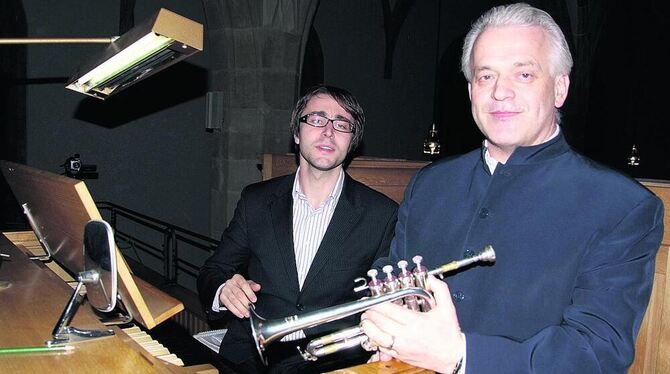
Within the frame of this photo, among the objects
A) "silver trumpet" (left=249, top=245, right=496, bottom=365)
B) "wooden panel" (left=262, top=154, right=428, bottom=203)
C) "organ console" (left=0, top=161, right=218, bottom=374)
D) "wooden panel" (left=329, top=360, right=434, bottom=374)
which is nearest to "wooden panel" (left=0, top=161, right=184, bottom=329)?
"organ console" (left=0, top=161, right=218, bottom=374)

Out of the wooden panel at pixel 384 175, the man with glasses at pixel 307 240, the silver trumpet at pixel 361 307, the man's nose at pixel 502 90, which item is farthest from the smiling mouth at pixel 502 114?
the wooden panel at pixel 384 175

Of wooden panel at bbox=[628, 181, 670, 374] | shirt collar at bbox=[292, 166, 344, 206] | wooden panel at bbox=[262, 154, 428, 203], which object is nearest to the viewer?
wooden panel at bbox=[628, 181, 670, 374]

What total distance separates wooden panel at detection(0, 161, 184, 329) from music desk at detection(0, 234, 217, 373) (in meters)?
0.12

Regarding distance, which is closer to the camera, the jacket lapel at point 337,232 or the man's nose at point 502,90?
the man's nose at point 502,90

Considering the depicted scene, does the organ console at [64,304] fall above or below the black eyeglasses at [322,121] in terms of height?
below

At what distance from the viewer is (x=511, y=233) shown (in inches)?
77.3

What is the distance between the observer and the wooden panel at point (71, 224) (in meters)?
1.86

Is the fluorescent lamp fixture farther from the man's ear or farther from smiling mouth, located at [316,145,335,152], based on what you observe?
the man's ear

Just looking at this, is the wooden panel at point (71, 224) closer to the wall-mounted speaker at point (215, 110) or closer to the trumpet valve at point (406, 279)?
the trumpet valve at point (406, 279)

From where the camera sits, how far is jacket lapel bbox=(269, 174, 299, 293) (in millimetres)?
3117

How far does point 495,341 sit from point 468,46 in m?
1.14

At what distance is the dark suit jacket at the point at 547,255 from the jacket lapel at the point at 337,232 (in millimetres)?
851

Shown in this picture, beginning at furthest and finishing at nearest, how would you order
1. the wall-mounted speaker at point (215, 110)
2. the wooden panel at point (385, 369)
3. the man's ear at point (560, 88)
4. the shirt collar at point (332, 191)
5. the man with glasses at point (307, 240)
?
the wall-mounted speaker at point (215, 110) → the shirt collar at point (332, 191) → the man with glasses at point (307, 240) → the man's ear at point (560, 88) → the wooden panel at point (385, 369)

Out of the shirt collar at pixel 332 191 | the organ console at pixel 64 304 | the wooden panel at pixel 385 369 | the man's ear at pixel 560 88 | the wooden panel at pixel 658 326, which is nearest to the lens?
the wooden panel at pixel 385 369
